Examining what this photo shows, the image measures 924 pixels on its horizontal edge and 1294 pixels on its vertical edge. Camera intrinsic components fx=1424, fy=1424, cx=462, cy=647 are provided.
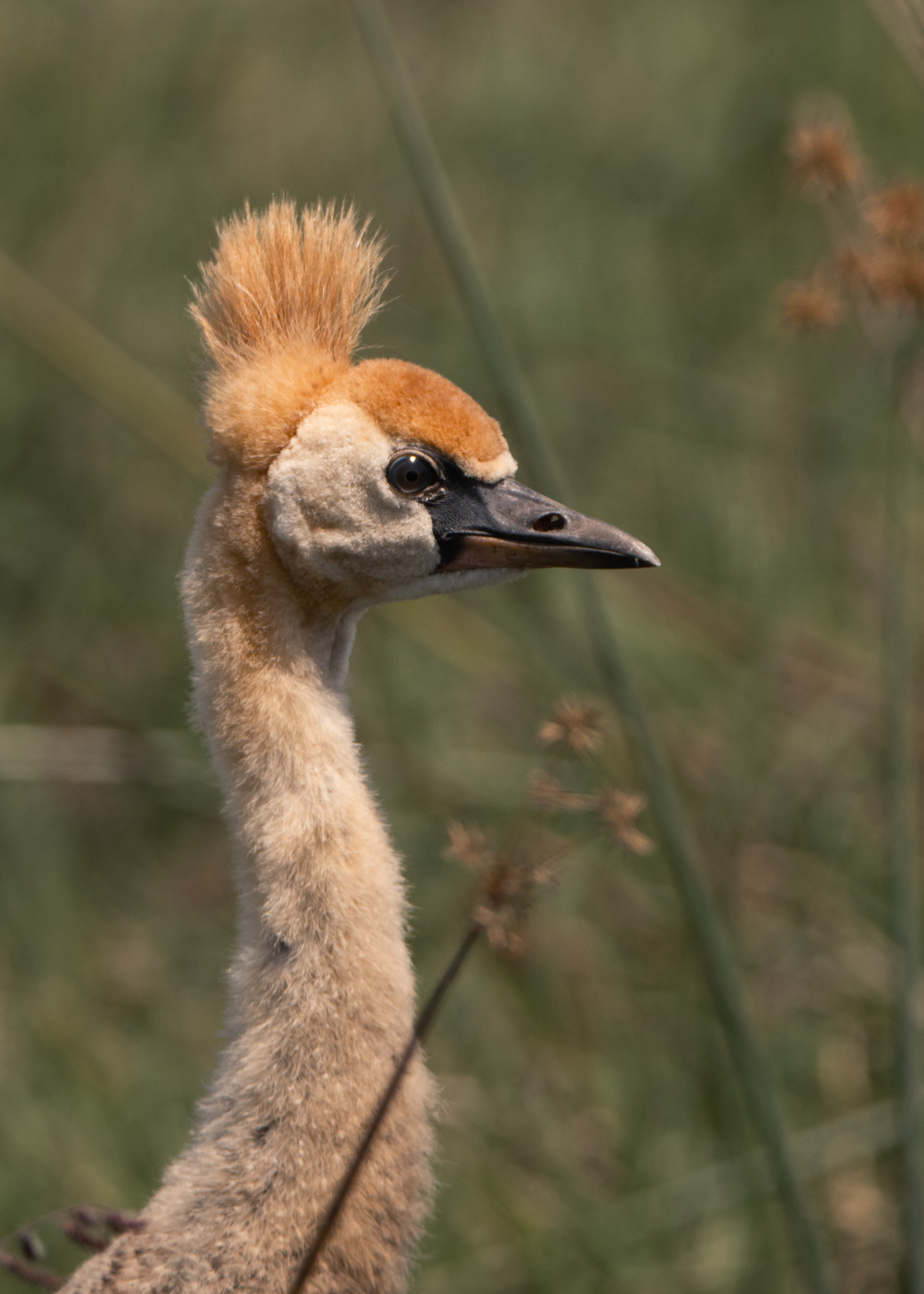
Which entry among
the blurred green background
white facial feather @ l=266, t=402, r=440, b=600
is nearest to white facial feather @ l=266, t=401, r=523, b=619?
white facial feather @ l=266, t=402, r=440, b=600

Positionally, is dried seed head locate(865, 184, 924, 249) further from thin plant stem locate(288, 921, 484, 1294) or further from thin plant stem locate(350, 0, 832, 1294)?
thin plant stem locate(288, 921, 484, 1294)

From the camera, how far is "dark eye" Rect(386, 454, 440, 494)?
192cm

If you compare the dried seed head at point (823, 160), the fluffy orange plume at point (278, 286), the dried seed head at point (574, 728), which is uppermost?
the dried seed head at point (823, 160)

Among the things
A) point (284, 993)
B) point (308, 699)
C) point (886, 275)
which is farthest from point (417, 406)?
point (886, 275)

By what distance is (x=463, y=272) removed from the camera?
7.91 ft

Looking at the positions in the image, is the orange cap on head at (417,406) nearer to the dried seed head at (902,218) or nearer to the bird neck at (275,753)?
the bird neck at (275,753)

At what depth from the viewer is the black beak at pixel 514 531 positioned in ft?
6.43

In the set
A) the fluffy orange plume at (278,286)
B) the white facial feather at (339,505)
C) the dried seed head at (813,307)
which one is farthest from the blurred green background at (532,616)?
the dried seed head at (813,307)

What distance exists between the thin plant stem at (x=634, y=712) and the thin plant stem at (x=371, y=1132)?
583 mm

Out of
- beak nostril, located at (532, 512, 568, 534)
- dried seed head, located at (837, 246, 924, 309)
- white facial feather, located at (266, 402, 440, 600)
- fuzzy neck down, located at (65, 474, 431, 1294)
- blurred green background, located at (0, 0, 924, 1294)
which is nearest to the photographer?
fuzzy neck down, located at (65, 474, 431, 1294)

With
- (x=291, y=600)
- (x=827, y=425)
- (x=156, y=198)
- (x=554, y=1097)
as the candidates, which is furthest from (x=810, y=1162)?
(x=156, y=198)

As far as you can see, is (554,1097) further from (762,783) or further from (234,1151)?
(234,1151)

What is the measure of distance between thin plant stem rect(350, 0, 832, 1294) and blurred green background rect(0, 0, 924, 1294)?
0.79ft

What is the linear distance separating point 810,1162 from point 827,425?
2.46m
